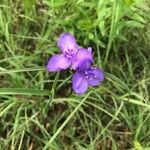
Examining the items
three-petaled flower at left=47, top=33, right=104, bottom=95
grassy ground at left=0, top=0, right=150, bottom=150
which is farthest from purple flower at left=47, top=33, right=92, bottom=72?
grassy ground at left=0, top=0, right=150, bottom=150

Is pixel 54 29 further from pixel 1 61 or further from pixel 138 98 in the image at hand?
pixel 138 98

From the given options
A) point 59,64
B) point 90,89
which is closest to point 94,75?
point 59,64

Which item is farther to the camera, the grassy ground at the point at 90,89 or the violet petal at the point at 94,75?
the grassy ground at the point at 90,89

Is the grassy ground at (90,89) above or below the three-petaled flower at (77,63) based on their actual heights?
below

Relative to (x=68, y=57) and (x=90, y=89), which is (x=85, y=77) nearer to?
(x=68, y=57)

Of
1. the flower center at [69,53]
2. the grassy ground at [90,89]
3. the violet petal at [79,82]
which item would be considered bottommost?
the grassy ground at [90,89]

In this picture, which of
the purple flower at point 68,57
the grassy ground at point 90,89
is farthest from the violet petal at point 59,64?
the grassy ground at point 90,89

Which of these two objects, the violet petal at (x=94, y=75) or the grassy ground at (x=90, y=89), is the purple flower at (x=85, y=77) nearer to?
the violet petal at (x=94, y=75)
